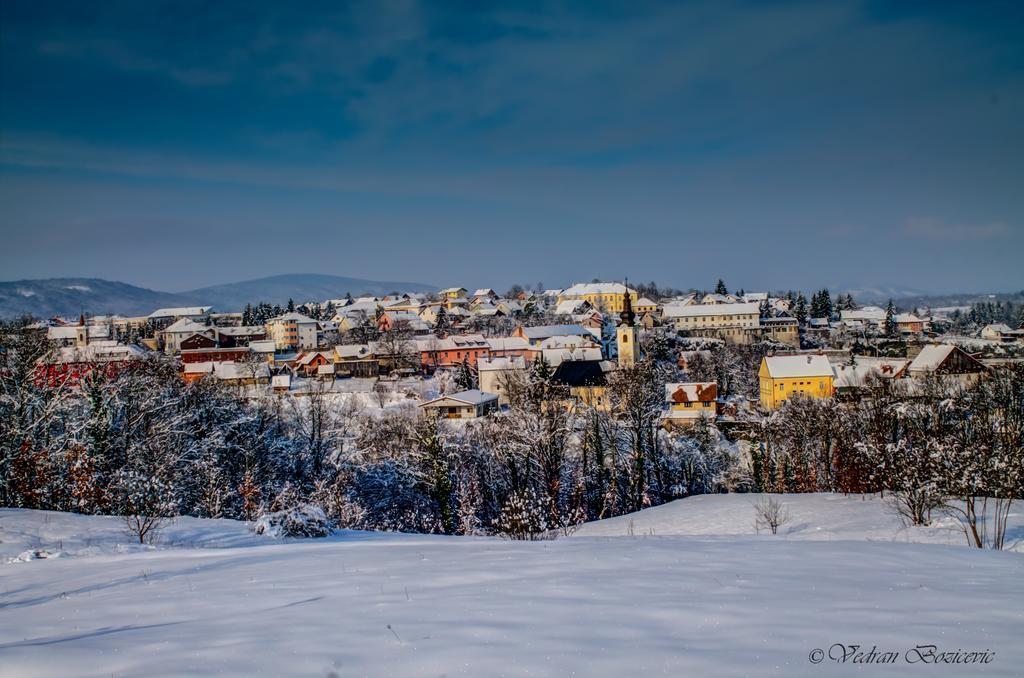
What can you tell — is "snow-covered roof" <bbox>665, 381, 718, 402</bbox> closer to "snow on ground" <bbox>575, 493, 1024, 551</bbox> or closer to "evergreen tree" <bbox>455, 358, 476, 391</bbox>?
"evergreen tree" <bbox>455, 358, 476, 391</bbox>

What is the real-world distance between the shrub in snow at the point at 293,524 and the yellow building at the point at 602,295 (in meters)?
120

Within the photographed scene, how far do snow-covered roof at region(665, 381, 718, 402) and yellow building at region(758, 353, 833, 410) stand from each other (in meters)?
5.93

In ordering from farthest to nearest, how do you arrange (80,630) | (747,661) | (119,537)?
(119,537)
(80,630)
(747,661)

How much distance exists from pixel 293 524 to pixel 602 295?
124 m

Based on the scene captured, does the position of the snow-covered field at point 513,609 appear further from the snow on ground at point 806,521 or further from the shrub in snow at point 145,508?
the snow on ground at point 806,521

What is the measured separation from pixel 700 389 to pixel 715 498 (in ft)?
95.1

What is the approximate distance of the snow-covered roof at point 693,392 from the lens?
163 feet

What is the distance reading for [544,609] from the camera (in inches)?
211

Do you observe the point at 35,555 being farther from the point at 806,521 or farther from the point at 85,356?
the point at 85,356

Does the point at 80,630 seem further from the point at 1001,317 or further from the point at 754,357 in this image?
the point at 1001,317

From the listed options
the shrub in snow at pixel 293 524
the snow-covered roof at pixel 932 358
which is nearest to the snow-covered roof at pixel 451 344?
the snow-covered roof at pixel 932 358

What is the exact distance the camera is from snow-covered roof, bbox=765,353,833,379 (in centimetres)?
5269

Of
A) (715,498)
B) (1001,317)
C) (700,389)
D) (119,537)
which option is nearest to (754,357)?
(700,389)

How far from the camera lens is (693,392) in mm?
50312
